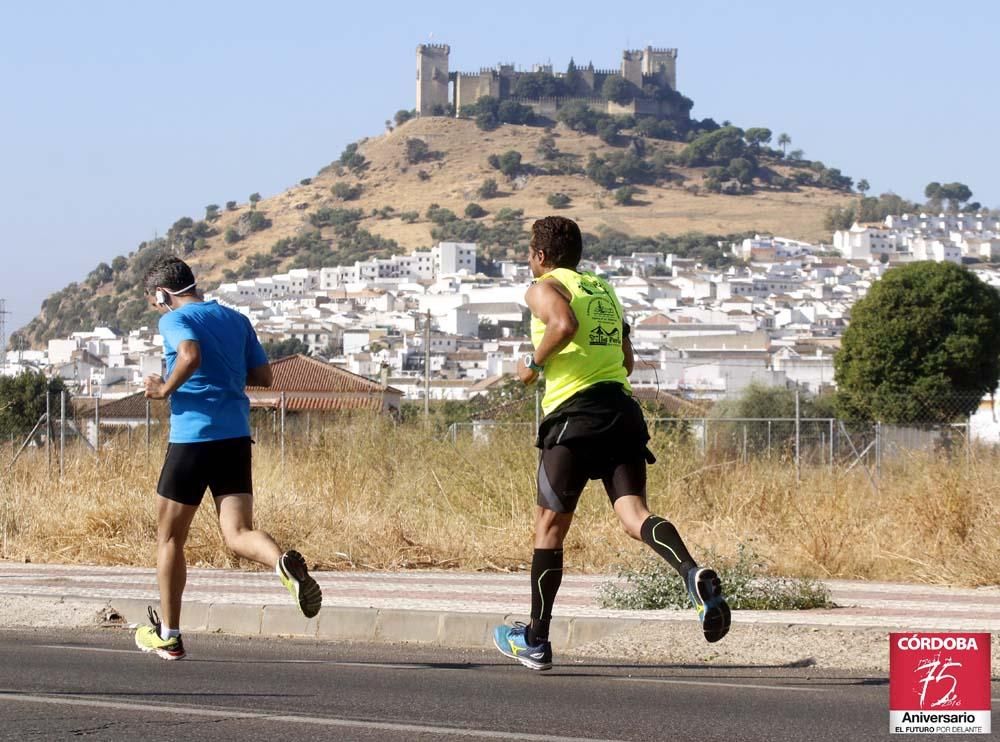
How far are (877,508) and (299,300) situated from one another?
18879 centimetres

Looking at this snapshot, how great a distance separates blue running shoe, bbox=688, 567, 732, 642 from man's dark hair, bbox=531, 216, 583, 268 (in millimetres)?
1415

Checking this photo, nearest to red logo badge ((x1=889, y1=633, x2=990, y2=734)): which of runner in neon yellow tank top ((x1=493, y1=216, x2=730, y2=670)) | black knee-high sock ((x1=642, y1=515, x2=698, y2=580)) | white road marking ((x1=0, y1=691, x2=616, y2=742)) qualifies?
white road marking ((x1=0, y1=691, x2=616, y2=742))

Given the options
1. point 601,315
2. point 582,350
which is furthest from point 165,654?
point 601,315

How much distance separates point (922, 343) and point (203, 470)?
4803 centimetres

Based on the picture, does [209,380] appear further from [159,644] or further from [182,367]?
[159,644]

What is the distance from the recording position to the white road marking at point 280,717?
5.76 m

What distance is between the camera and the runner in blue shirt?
7.24 metres

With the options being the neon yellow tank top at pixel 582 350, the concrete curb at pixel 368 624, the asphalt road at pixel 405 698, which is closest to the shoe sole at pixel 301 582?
the asphalt road at pixel 405 698

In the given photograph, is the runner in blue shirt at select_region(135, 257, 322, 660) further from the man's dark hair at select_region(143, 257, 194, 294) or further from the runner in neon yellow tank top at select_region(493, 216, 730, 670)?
the runner in neon yellow tank top at select_region(493, 216, 730, 670)

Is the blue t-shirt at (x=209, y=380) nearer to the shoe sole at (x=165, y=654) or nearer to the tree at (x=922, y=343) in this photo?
the shoe sole at (x=165, y=654)

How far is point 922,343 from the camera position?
53188 millimetres

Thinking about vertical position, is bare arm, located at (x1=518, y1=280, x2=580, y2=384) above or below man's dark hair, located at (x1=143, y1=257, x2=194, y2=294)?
below

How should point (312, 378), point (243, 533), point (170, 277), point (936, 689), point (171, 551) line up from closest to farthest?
Answer: 1. point (936, 689)
2. point (243, 533)
3. point (171, 551)
4. point (170, 277)
5. point (312, 378)

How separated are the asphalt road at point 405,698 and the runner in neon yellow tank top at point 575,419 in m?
0.44
